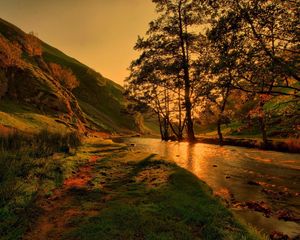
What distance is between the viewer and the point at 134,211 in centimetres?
758

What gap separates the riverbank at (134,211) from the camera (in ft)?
20.9

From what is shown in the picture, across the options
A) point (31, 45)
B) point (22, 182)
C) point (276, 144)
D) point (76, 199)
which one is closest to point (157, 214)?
point (76, 199)

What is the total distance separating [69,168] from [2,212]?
21.8 feet

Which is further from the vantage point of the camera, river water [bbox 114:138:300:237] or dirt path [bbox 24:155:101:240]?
river water [bbox 114:138:300:237]

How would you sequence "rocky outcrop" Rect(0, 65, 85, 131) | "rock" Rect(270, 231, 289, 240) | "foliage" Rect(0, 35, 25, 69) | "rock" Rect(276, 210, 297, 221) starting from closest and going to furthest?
"rock" Rect(270, 231, 289, 240) < "rock" Rect(276, 210, 297, 221) < "foliage" Rect(0, 35, 25, 69) < "rocky outcrop" Rect(0, 65, 85, 131)

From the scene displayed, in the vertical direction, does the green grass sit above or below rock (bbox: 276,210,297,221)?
above

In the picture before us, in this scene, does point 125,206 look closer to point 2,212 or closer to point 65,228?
point 65,228

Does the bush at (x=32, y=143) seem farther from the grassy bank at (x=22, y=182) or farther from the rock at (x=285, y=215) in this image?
the rock at (x=285, y=215)

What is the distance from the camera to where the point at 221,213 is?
7664mm

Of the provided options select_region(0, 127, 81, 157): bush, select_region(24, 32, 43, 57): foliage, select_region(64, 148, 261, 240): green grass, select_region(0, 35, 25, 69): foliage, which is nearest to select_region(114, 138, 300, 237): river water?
select_region(64, 148, 261, 240): green grass

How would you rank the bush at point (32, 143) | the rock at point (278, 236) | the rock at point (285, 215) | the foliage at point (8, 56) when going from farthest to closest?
the foliage at point (8, 56), the bush at point (32, 143), the rock at point (285, 215), the rock at point (278, 236)

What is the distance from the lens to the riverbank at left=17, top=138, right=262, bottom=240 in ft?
20.9

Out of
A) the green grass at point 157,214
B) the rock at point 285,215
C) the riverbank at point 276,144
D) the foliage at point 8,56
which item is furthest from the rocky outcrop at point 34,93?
the rock at point 285,215

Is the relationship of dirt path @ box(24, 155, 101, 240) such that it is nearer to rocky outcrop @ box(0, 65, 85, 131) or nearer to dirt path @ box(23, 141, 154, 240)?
dirt path @ box(23, 141, 154, 240)
